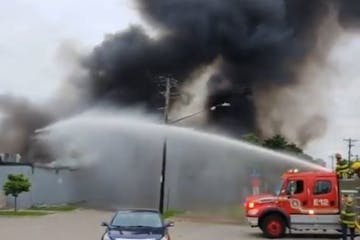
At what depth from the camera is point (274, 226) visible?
27.1m

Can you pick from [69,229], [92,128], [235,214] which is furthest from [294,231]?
[92,128]

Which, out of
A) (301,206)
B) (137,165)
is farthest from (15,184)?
(301,206)

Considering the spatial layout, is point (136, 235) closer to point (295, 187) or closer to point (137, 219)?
point (137, 219)

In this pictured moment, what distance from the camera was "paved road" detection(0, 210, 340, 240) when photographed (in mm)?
25434

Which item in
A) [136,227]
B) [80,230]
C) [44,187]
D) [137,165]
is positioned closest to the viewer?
[136,227]

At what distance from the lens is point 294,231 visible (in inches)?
1112

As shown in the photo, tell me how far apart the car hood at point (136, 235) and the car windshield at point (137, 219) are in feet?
1.70

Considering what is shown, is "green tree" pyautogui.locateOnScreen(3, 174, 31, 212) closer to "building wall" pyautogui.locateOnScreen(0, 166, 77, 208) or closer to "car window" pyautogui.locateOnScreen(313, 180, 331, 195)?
"building wall" pyautogui.locateOnScreen(0, 166, 77, 208)

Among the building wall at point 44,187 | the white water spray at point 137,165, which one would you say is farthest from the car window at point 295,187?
the building wall at point 44,187

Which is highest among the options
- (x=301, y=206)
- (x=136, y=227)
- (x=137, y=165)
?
(x=137, y=165)

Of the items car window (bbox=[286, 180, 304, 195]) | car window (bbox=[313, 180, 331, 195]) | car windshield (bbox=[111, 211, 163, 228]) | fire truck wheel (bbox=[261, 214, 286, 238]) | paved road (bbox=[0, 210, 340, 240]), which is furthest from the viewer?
fire truck wheel (bbox=[261, 214, 286, 238])

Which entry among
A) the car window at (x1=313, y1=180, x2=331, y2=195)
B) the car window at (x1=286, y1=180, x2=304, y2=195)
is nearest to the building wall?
the car window at (x1=286, y1=180, x2=304, y2=195)

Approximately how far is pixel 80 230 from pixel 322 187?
9.98 metres

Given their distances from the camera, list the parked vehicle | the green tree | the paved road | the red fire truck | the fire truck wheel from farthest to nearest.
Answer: the green tree < the fire truck wheel < the red fire truck < the paved road < the parked vehicle
